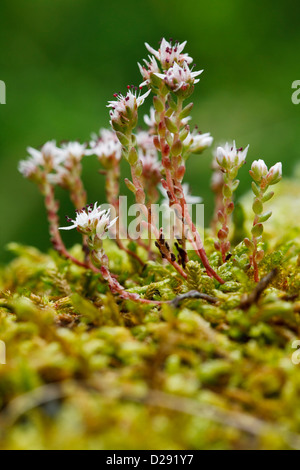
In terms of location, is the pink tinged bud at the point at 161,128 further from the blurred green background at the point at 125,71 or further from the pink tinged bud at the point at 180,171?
the blurred green background at the point at 125,71

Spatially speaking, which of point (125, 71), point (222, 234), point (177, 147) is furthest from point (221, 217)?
point (125, 71)

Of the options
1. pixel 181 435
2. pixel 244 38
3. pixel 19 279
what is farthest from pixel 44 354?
pixel 244 38

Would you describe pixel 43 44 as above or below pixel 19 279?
above

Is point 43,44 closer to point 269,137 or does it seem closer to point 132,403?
point 269,137

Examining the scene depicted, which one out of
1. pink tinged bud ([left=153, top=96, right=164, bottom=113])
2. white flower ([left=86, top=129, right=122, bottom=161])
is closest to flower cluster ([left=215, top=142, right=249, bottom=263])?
pink tinged bud ([left=153, top=96, right=164, bottom=113])

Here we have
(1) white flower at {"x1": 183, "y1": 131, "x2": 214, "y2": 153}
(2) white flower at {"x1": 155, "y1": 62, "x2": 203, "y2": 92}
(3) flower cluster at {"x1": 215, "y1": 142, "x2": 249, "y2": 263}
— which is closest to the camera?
(2) white flower at {"x1": 155, "y1": 62, "x2": 203, "y2": 92}

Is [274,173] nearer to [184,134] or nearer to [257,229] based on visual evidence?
[257,229]

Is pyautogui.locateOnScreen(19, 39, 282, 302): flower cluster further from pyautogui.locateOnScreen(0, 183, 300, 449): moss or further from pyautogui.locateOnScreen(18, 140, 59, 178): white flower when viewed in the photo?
pyautogui.locateOnScreen(18, 140, 59, 178): white flower
